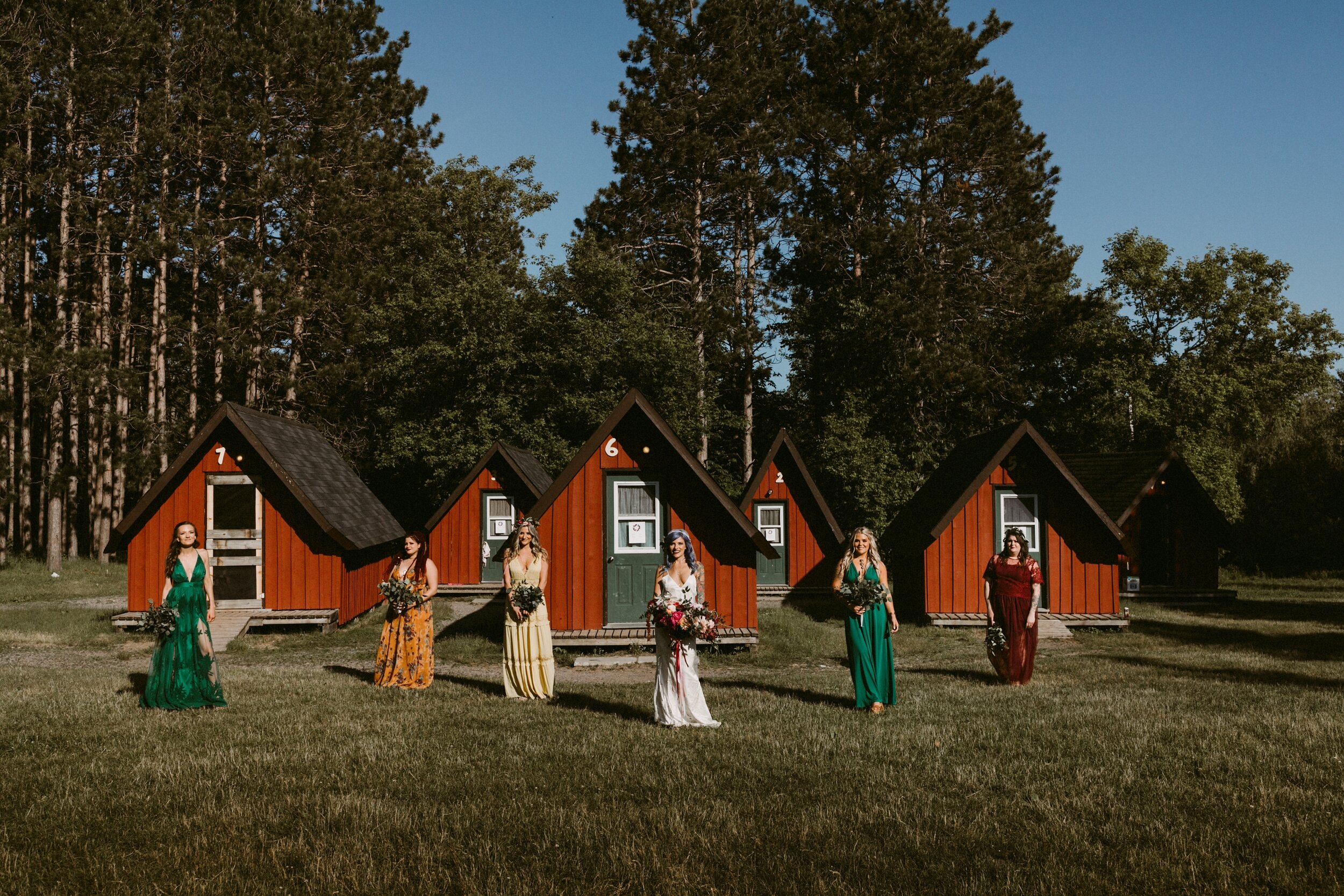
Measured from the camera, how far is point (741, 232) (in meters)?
38.0

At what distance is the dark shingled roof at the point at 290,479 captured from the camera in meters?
18.2

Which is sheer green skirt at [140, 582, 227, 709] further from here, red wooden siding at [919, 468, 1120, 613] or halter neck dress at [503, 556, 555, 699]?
red wooden siding at [919, 468, 1120, 613]

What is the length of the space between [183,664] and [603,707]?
4.60m

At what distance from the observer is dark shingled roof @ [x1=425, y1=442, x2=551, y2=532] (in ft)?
87.1

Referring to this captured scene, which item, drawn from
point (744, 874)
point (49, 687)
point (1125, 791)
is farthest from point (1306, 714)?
point (49, 687)

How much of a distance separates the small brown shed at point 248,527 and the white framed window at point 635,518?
5.60 metres

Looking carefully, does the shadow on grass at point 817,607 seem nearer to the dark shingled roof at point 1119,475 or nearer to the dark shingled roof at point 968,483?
the dark shingled roof at point 968,483

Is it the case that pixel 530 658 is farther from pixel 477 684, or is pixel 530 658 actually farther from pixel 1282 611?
pixel 1282 611

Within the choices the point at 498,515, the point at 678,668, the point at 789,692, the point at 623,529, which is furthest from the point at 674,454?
the point at 498,515

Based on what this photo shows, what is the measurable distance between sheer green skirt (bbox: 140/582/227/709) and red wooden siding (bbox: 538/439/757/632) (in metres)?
7.10

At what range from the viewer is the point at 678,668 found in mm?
9258

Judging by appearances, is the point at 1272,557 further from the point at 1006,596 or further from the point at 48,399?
the point at 48,399

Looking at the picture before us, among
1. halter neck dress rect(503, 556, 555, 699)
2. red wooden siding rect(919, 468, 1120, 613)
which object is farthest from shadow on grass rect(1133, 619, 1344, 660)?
halter neck dress rect(503, 556, 555, 699)

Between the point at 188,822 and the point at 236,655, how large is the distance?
411 inches
